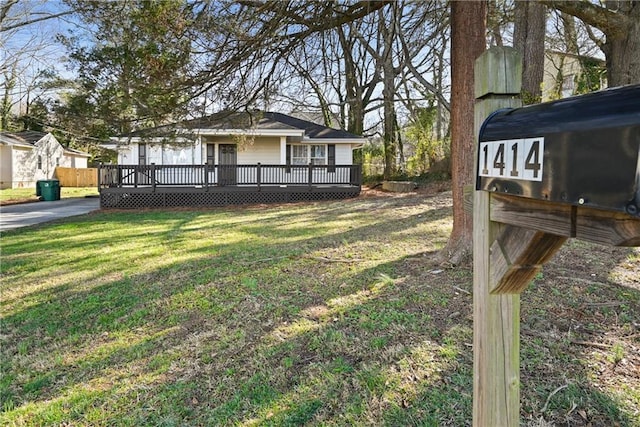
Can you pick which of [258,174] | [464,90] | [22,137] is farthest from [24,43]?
[464,90]

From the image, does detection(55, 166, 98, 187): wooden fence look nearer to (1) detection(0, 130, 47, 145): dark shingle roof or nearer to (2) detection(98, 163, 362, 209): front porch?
(1) detection(0, 130, 47, 145): dark shingle roof

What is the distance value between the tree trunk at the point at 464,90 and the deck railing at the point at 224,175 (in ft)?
36.4

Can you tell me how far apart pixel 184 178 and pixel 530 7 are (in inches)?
456

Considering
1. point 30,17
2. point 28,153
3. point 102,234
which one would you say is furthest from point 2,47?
point 102,234

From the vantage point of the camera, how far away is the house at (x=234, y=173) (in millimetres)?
14266

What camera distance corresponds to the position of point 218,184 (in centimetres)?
1488

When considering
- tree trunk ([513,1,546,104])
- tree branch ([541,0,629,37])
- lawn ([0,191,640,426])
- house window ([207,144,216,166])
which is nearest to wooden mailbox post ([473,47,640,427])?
lawn ([0,191,640,426])

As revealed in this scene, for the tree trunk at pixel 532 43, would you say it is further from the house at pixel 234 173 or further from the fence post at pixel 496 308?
the fence post at pixel 496 308

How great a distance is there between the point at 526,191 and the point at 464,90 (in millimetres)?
3816

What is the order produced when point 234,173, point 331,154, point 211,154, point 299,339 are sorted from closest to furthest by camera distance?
1. point 299,339
2. point 234,173
3. point 211,154
4. point 331,154

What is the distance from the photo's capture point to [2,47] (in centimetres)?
1900

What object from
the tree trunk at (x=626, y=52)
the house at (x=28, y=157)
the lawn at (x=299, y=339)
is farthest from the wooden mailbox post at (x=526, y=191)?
the house at (x=28, y=157)

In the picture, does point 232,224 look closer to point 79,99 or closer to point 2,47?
point 79,99

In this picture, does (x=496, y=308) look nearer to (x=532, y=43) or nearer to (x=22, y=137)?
(x=532, y=43)
